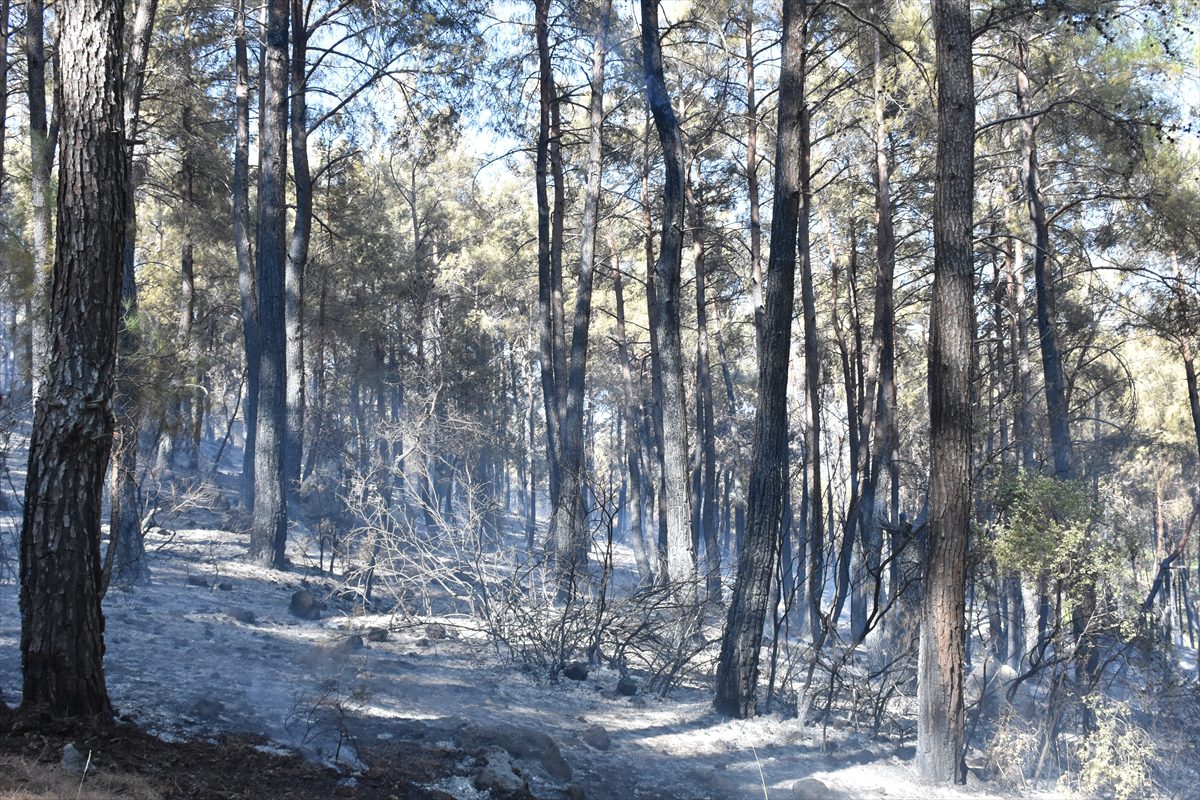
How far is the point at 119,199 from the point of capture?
477cm

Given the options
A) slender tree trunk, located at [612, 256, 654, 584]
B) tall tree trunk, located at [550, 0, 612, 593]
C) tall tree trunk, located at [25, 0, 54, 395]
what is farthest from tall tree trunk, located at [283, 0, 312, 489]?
slender tree trunk, located at [612, 256, 654, 584]

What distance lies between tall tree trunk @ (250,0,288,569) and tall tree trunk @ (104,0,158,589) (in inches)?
81.3

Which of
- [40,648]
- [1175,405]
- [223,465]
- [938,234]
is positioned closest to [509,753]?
[40,648]

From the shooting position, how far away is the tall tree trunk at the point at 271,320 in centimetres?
1266

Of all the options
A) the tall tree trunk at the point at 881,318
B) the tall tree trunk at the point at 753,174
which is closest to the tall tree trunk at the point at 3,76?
the tall tree trunk at the point at 753,174

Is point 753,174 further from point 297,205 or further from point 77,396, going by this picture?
point 77,396

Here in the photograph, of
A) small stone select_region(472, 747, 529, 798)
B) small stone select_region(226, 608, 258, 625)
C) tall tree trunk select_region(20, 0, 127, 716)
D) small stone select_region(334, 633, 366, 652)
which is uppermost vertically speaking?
tall tree trunk select_region(20, 0, 127, 716)

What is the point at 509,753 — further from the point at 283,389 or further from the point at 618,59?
the point at 618,59

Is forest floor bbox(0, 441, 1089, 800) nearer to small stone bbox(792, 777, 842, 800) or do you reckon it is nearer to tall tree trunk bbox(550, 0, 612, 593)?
small stone bbox(792, 777, 842, 800)

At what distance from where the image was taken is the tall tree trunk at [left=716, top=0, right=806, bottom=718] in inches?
319

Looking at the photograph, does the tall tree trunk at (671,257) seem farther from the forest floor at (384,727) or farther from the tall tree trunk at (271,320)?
the tall tree trunk at (271,320)

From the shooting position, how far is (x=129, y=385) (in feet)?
24.6

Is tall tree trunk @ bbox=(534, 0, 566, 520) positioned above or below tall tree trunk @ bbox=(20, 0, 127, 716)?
above

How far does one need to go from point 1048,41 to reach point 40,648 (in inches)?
639
